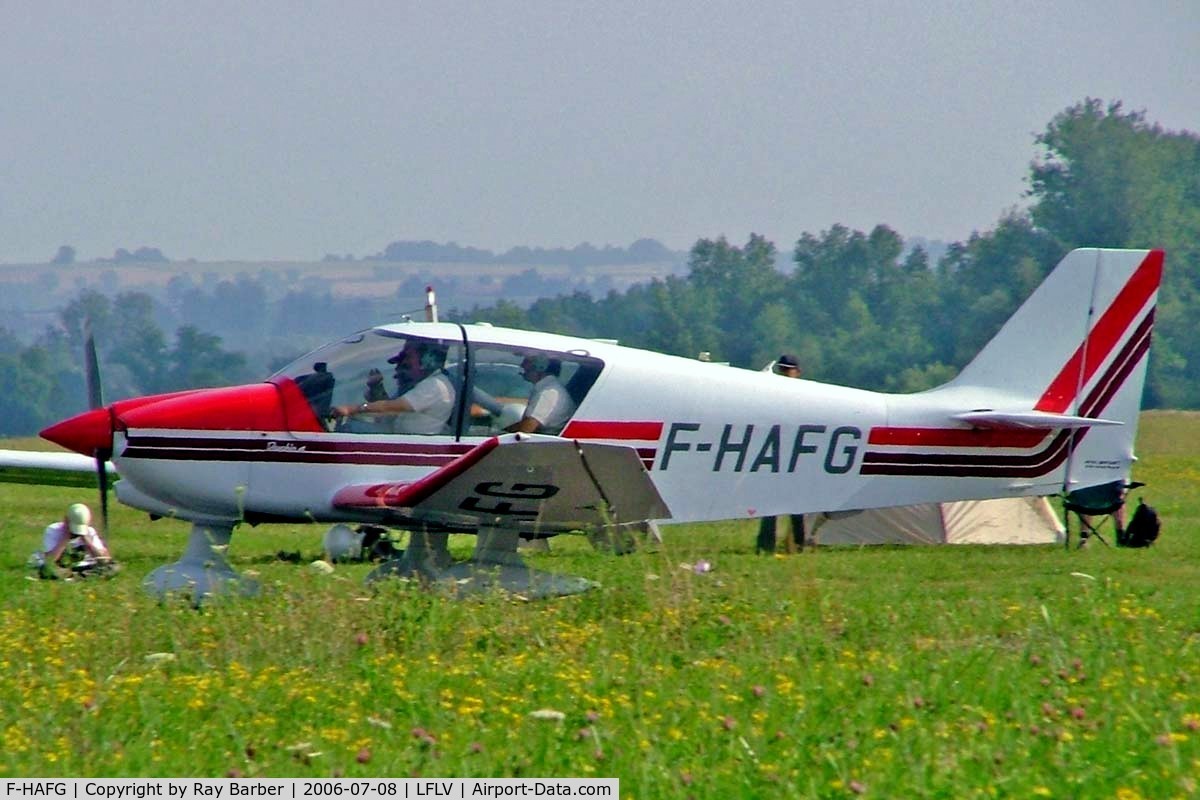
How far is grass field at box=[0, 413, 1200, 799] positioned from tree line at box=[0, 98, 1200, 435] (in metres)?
32.8

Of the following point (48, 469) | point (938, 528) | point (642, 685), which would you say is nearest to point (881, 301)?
point (938, 528)

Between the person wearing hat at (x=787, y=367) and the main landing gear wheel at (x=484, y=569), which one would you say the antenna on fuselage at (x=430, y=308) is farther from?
the person wearing hat at (x=787, y=367)

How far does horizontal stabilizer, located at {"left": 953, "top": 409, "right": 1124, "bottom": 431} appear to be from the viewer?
10.5 meters

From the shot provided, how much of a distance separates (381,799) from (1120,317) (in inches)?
314

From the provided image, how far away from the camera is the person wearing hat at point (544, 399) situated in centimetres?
959

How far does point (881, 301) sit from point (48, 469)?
145 feet

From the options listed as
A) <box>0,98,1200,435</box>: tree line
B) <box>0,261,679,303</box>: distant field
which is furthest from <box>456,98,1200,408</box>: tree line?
<box>0,261,679,303</box>: distant field

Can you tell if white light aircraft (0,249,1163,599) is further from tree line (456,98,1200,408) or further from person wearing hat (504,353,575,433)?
tree line (456,98,1200,408)

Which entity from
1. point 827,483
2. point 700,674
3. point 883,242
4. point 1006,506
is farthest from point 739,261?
point 700,674

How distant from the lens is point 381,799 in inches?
176

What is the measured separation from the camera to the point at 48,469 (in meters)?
13.1

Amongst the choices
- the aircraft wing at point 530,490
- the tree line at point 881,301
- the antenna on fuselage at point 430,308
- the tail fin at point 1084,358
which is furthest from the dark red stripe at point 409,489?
the tree line at point 881,301

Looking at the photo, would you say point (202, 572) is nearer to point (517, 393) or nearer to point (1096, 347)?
point (517, 393)

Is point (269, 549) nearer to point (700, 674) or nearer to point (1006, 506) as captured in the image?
point (1006, 506)
